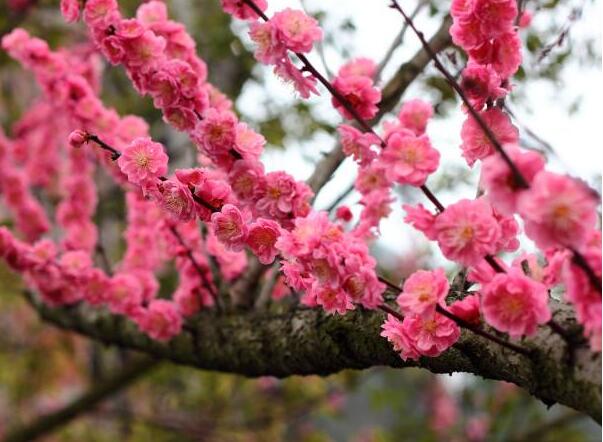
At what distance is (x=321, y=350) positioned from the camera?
6.15 ft

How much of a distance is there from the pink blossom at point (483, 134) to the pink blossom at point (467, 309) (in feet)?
0.83

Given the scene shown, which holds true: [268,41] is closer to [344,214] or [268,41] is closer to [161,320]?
[344,214]

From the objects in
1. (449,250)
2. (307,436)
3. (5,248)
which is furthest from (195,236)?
(307,436)

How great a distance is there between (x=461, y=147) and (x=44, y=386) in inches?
214

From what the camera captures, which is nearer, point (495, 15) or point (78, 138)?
point (495, 15)

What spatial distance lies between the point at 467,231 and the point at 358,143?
0.33 metres

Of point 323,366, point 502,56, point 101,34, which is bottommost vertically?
point 323,366

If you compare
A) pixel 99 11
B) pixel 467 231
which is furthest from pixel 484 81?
pixel 99 11

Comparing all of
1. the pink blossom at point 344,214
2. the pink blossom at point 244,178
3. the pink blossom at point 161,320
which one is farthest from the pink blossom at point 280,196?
the pink blossom at point 161,320

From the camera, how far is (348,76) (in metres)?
1.72

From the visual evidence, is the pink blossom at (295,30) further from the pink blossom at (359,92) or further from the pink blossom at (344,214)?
the pink blossom at (344,214)

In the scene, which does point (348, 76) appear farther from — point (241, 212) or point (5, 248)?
point (5, 248)

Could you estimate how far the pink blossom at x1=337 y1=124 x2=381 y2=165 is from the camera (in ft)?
4.54

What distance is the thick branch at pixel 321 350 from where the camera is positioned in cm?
125
